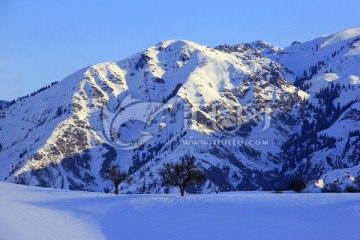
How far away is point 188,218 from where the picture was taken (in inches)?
3371

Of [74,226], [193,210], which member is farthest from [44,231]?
[193,210]

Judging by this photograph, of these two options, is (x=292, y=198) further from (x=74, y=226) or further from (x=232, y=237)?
(x=74, y=226)

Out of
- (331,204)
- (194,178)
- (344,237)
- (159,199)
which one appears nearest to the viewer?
(344,237)

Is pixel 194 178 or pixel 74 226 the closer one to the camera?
pixel 74 226

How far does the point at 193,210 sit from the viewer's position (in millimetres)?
90250

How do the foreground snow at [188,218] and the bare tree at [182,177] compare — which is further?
the bare tree at [182,177]

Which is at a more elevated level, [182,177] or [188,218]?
[182,177]

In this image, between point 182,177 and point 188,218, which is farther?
point 182,177

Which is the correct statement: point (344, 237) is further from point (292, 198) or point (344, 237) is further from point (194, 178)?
point (194, 178)

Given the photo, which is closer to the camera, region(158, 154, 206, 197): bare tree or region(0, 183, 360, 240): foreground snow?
region(0, 183, 360, 240): foreground snow

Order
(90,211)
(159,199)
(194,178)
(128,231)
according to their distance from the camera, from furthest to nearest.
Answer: (194,178) → (159,199) → (90,211) → (128,231)

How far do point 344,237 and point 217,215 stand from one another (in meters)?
20.7

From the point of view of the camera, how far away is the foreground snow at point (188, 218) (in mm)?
75562

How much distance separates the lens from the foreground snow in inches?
2975
